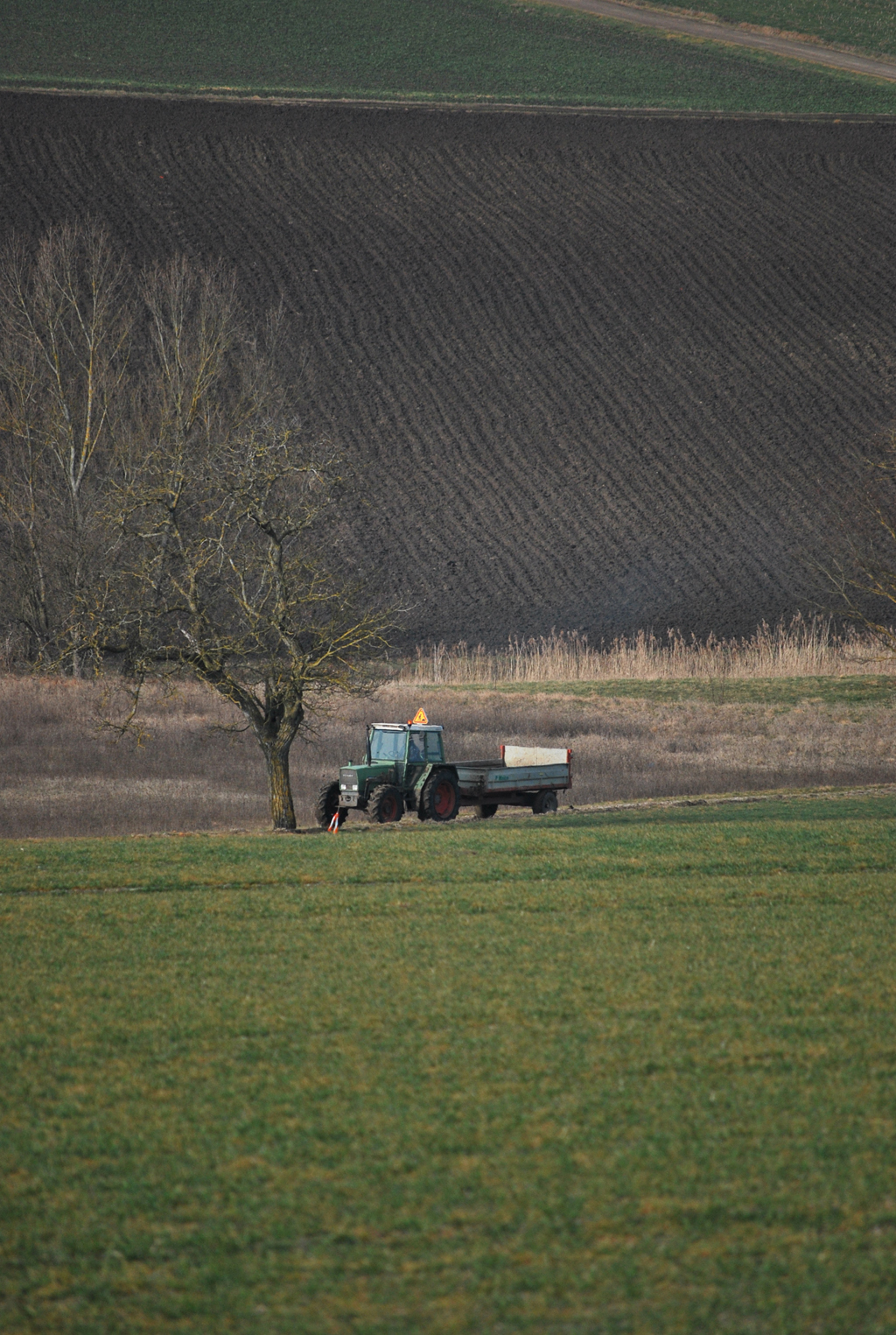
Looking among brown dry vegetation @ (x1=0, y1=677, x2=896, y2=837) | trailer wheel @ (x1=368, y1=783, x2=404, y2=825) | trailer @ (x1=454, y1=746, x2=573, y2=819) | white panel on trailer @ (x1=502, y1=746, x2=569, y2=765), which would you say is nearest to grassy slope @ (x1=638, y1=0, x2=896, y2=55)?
brown dry vegetation @ (x1=0, y1=677, x2=896, y2=837)

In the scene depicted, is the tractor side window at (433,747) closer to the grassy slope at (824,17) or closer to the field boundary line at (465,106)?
the field boundary line at (465,106)

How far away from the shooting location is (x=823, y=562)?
143 ft

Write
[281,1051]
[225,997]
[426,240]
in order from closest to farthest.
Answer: [281,1051]
[225,997]
[426,240]

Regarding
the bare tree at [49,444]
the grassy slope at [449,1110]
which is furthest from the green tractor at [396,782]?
the bare tree at [49,444]

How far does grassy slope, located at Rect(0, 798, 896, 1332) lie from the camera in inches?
180

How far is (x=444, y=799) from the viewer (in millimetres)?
18297

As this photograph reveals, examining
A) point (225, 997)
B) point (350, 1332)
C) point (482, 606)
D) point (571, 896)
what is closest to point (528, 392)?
point (482, 606)

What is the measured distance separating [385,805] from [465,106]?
55.2 meters

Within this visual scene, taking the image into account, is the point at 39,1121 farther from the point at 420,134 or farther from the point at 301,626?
the point at 420,134

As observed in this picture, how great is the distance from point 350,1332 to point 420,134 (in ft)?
205

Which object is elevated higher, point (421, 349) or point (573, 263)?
point (573, 263)

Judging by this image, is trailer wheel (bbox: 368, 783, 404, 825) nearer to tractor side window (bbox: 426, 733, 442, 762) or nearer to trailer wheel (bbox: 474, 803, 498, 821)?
tractor side window (bbox: 426, 733, 442, 762)

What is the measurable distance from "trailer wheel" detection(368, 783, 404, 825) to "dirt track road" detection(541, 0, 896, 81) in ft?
234

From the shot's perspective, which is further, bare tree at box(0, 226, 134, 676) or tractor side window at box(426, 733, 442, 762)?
bare tree at box(0, 226, 134, 676)
